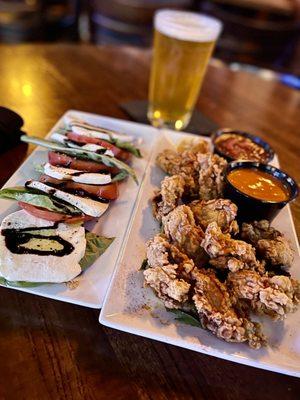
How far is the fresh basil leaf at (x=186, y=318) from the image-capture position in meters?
1.04

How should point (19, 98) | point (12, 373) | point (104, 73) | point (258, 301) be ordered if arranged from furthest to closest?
point (104, 73) < point (19, 98) < point (258, 301) < point (12, 373)

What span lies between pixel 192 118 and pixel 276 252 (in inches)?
56.9

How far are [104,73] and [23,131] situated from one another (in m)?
1.17

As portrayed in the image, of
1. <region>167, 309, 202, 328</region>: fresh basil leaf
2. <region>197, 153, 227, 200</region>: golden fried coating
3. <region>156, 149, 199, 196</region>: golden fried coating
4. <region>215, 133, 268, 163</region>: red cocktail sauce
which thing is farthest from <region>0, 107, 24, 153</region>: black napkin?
<region>167, 309, 202, 328</region>: fresh basil leaf

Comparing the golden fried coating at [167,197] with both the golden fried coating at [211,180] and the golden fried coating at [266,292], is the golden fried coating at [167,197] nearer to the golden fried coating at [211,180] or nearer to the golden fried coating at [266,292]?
the golden fried coating at [211,180]

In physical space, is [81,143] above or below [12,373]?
above

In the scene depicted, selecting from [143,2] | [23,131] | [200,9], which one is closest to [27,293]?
[23,131]

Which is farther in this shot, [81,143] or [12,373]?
[81,143]

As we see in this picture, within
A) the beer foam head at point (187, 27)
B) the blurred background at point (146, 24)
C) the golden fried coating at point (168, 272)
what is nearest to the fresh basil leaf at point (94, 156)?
the golden fried coating at point (168, 272)

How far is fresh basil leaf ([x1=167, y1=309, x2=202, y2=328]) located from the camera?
40.8 inches

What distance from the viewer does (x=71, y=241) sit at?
3.89 ft

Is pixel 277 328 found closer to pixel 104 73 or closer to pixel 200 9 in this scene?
pixel 104 73

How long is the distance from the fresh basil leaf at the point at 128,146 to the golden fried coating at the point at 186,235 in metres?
0.63

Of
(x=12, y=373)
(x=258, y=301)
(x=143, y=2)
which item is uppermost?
(x=143, y=2)
